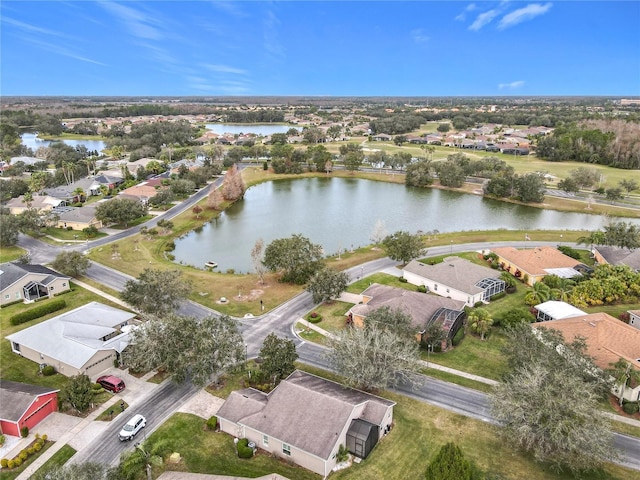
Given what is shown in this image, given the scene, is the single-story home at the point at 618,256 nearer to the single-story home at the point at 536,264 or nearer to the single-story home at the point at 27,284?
the single-story home at the point at 536,264

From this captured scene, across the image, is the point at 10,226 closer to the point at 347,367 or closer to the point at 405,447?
the point at 347,367

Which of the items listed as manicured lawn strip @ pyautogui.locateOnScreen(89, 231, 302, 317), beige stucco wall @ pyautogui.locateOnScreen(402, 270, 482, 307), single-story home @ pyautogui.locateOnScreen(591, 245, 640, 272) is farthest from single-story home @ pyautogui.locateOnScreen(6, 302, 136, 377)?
single-story home @ pyautogui.locateOnScreen(591, 245, 640, 272)

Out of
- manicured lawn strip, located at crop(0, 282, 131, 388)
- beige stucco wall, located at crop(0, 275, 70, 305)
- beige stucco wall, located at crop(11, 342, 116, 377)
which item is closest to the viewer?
manicured lawn strip, located at crop(0, 282, 131, 388)

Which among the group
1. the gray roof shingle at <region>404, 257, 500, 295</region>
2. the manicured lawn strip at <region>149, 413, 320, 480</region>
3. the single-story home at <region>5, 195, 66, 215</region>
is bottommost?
the manicured lawn strip at <region>149, 413, 320, 480</region>

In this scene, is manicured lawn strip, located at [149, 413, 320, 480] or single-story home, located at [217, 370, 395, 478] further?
single-story home, located at [217, 370, 395, 478]

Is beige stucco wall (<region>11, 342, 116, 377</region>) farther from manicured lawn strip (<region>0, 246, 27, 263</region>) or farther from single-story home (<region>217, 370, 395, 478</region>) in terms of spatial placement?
manicured lawn strip (<region>0, 246, 27, 263</region>)

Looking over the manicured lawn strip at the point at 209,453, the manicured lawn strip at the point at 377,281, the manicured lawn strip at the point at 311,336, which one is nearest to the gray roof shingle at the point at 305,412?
the manicured lawn strip at the point at 209,453

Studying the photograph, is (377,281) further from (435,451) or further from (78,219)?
(78,219)
